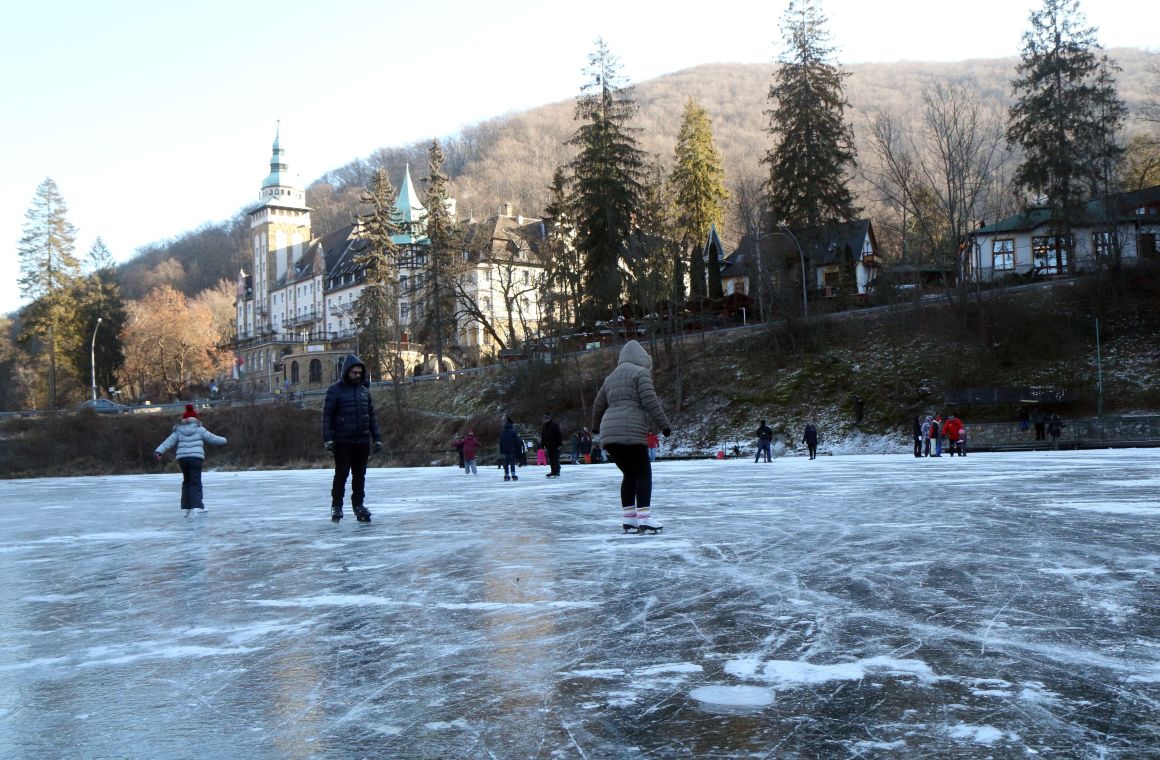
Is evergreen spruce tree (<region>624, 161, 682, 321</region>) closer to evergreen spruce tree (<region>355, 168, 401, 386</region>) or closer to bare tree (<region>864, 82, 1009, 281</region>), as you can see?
bare tree (<region>864, 82, 1009, 281</region>)

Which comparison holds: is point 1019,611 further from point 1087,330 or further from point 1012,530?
point 1087,330

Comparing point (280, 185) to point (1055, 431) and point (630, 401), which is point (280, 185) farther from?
point (630, 401)

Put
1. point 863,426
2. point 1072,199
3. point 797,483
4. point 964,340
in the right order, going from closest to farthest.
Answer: point 797,483 → point 863,426 → point 964,340 → point 1072,199

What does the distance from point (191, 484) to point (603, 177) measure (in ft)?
145

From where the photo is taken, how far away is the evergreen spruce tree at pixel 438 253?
6138cm

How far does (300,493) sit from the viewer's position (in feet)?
58.6

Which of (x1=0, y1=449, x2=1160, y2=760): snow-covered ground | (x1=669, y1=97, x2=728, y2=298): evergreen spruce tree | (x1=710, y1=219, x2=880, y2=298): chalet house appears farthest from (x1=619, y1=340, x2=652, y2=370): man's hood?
(x1=669, y1=97, x2=728, y2=298): evergreen spruce tree

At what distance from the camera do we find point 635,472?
28.5 feet

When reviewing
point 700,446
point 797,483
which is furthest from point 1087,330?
point 797,483

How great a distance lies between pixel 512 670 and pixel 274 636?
1456mm

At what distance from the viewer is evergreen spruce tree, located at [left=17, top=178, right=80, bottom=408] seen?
73.5m

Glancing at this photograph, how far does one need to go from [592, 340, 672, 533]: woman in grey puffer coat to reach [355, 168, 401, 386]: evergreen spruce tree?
2217 inches

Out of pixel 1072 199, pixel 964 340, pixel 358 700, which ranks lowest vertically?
pixel 358 700

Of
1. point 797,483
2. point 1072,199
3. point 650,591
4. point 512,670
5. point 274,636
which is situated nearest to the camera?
point 512,670
